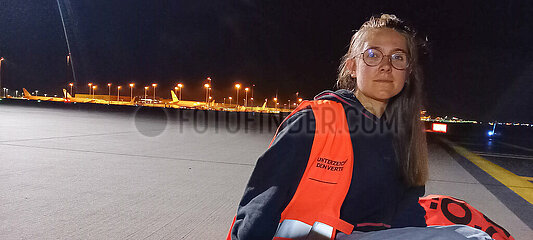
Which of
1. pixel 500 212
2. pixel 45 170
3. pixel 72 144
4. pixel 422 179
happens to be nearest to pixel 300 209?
pixel 422 179

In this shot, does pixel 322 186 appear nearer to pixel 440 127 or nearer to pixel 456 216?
pixel 456 216

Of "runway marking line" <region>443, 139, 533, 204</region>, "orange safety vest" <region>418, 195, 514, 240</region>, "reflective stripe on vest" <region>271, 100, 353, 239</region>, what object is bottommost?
"runway marking line" <region>443, 139, 533, 204</region>

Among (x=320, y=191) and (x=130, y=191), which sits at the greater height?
(x=320, y=191)

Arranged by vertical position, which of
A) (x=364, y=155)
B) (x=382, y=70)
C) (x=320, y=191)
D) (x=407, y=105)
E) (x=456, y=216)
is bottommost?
(x=456, y=216)

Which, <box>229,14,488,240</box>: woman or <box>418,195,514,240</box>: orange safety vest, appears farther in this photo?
<box>418,195,514,240</box>: orange safety vest

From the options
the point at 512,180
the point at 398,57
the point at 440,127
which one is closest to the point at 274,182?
the point at 398,57

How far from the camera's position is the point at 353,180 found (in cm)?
134

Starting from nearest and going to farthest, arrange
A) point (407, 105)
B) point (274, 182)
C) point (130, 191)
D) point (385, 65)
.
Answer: point (274, 182), point (385, 65), point (407, 105), point (130, 191)

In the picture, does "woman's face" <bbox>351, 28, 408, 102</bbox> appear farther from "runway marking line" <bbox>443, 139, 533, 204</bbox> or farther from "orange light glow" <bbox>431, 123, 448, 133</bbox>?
"orange light glow" <bbox>431, 123, 448, 133</bbox>

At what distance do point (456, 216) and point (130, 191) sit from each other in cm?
379

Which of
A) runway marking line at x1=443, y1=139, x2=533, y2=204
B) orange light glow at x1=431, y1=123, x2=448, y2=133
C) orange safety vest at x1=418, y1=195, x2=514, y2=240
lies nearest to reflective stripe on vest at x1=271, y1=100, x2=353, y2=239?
orange safety vest at x1=418, y1=195, x2=514, y2=240

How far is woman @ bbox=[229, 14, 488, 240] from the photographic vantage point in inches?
45.3

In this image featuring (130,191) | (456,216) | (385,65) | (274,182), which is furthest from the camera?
(130,191)

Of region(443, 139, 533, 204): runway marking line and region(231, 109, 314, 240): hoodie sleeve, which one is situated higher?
region(231, 109, 314, 240): hoodie sleeve
